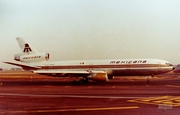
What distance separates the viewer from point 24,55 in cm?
3466

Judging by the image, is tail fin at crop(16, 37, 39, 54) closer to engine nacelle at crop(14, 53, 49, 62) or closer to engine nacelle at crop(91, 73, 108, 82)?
engine nacelle at crop(14, 53, 49, 62)

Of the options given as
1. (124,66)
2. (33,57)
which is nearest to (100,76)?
(124,66)

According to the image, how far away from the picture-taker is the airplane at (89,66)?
2777 cm

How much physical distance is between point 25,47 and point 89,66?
10.6 metres

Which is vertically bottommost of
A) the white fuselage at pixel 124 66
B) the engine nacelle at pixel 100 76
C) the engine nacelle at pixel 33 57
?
the engine nacelle at pixel 100 76

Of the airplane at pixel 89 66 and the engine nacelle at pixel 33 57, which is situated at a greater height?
the engine nacelle at pixel 33 57

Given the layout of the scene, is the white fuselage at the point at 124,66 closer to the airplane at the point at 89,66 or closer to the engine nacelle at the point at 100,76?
the airplane at the point at 89,66

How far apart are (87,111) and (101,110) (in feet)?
2.08

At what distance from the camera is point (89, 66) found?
1206 inches

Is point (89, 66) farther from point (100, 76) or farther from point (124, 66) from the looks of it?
point (124, 66)

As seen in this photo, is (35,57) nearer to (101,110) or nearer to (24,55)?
(24,55)

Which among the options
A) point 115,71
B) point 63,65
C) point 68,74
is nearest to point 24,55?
point 63,65

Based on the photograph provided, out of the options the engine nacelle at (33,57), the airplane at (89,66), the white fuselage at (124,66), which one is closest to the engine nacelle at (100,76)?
the airplane at (89,66)

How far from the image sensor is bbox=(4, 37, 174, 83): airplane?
1093 inches
